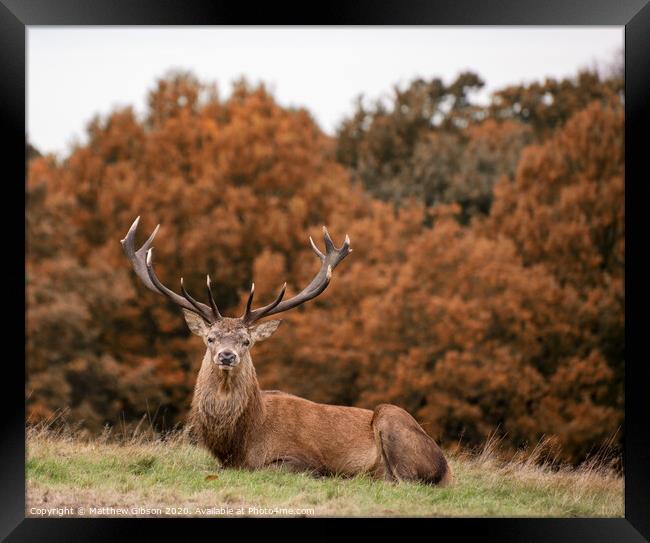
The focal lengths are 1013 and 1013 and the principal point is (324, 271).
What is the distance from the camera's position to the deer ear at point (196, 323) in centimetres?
→ 746

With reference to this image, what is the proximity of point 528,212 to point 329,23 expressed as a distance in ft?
53.2

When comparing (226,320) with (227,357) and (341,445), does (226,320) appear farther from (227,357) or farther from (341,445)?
(341,445)

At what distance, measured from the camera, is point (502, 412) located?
1978 cm

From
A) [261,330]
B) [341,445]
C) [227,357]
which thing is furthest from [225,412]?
[341,445]

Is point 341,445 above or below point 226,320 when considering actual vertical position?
below

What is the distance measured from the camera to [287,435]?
24.8 feet

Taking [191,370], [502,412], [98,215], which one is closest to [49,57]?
[98,215]

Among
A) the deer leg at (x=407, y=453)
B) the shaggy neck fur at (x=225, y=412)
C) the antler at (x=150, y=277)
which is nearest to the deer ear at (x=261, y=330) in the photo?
the shaggy neck fur at (x=225, y=412)

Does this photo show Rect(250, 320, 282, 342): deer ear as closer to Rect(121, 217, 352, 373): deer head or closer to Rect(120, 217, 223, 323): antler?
Rect(121, 217, 352, 373): deer head

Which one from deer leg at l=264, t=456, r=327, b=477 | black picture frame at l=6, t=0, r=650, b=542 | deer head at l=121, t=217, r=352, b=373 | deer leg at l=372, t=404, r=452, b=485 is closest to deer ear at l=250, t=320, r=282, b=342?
deer head at l=121, t=217, r=352, b=373

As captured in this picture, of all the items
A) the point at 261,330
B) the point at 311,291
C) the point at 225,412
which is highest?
the point at 311,291

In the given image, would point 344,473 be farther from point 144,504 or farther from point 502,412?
point 502,412

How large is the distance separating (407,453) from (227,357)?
1470 mm

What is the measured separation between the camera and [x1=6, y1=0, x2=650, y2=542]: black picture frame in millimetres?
5730
